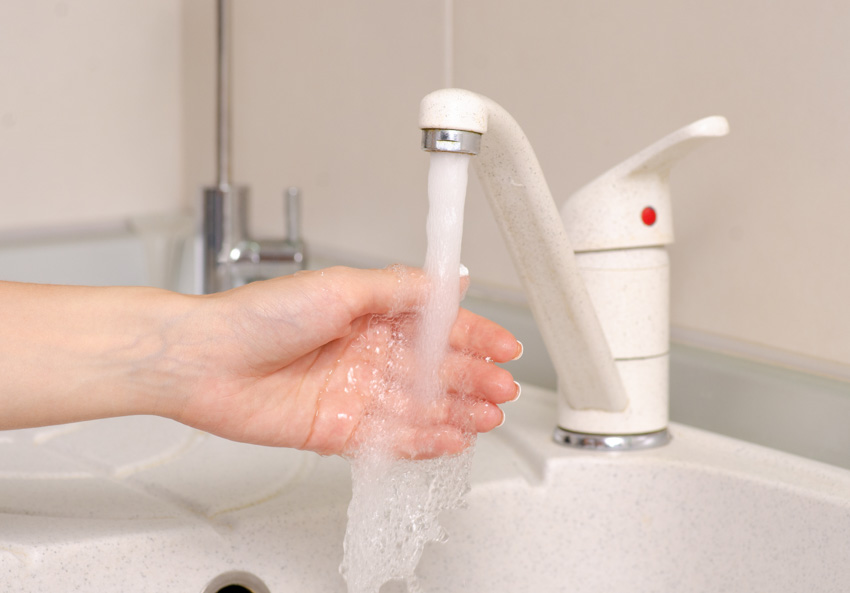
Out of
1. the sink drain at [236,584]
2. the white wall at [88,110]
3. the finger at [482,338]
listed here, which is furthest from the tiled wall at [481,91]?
the sink drain at [236,584]

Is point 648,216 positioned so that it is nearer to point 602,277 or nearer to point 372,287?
point 602,277

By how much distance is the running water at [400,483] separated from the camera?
1.56 ft

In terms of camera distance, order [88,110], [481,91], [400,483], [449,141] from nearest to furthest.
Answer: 1. [449,141]
2. [400,483]
3. [481,91]
4. [88,110]

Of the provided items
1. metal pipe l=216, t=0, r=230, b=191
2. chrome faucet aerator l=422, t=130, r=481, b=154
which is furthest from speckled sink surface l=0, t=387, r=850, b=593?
metal pipe l=216, t=0, r=230, b=191

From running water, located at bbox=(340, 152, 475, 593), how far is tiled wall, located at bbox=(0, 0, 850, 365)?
0.26 meters

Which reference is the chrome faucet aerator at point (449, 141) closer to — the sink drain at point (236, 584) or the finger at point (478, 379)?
the finger at point (478, 379)

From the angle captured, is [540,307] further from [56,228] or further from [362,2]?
[56,228]

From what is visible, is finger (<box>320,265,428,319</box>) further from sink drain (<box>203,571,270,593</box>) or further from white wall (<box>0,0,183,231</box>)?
white wall (<box>0,0,183,231</box>)

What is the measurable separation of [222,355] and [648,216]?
0.27m

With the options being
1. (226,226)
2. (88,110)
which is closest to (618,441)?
(226,226)

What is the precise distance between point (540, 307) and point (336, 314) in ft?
0.40

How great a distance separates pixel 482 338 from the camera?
19.3 inches

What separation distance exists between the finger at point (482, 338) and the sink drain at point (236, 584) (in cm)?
18

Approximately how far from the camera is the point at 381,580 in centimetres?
49
